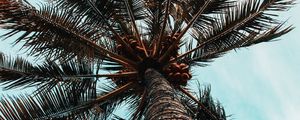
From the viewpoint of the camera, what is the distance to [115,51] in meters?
7.71

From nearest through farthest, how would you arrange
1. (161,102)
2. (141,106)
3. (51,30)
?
(161,102)
(51,30)
(141,106)

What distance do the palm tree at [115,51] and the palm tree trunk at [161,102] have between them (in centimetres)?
2

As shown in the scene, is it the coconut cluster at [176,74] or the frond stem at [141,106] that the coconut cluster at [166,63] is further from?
the frond stem at [141,106]

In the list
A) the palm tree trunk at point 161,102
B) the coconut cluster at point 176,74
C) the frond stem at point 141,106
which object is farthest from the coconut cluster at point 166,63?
the palm tree trunk at point 161,102

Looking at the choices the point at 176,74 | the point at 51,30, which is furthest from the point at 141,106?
the point at 51,30

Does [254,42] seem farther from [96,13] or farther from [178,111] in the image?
[178,111]

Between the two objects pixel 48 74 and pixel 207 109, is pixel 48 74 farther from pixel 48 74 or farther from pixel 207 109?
pixel 207 109

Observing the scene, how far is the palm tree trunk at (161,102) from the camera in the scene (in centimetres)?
499

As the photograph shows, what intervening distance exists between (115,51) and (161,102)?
2511mm

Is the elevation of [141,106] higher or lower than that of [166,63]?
lower

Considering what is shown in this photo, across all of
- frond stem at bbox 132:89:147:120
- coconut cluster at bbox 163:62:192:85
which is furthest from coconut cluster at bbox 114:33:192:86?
frond stem at bbox 132:89:147:120

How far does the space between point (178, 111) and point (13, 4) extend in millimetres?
2563

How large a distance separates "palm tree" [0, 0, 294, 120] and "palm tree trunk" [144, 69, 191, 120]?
0.06 ft

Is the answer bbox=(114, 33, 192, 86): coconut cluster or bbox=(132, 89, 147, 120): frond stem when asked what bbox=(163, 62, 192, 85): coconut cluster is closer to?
bbox=(114, 33, 192, 86): coconut cluster
